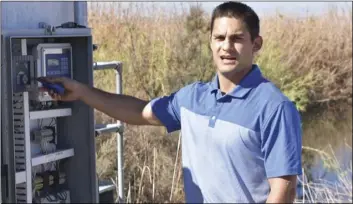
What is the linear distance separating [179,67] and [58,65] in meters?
4.56

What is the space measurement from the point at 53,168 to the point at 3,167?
46 centimetres

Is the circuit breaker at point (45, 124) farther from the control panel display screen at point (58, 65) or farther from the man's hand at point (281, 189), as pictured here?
the man's hand at point (281, 189)

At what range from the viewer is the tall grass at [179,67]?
625 cm

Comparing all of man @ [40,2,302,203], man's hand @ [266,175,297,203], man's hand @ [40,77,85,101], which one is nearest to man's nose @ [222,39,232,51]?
man @ [40,2,302,203]

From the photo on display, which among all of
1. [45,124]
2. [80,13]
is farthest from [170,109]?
[80,13]

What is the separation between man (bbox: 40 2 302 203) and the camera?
265 cm

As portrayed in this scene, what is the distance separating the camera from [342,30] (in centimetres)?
1170

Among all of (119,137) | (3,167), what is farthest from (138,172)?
(3,167)

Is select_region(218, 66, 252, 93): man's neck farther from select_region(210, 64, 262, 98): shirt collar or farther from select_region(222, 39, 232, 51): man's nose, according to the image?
select_region(222, 39, 232, 51): man's nose

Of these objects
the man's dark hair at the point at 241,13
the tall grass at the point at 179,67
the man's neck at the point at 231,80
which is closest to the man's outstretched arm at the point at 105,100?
the man's neck at the point at 231,80

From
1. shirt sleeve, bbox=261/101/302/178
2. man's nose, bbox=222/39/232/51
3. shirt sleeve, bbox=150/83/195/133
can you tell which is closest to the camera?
shirt sleeve, bbox=261/101/302/178

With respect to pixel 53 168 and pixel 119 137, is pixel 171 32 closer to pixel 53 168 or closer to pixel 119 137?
pixel 119 137

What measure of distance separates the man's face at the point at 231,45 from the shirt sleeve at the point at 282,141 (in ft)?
0.82

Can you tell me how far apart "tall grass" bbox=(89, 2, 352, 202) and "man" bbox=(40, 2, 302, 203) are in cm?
319
